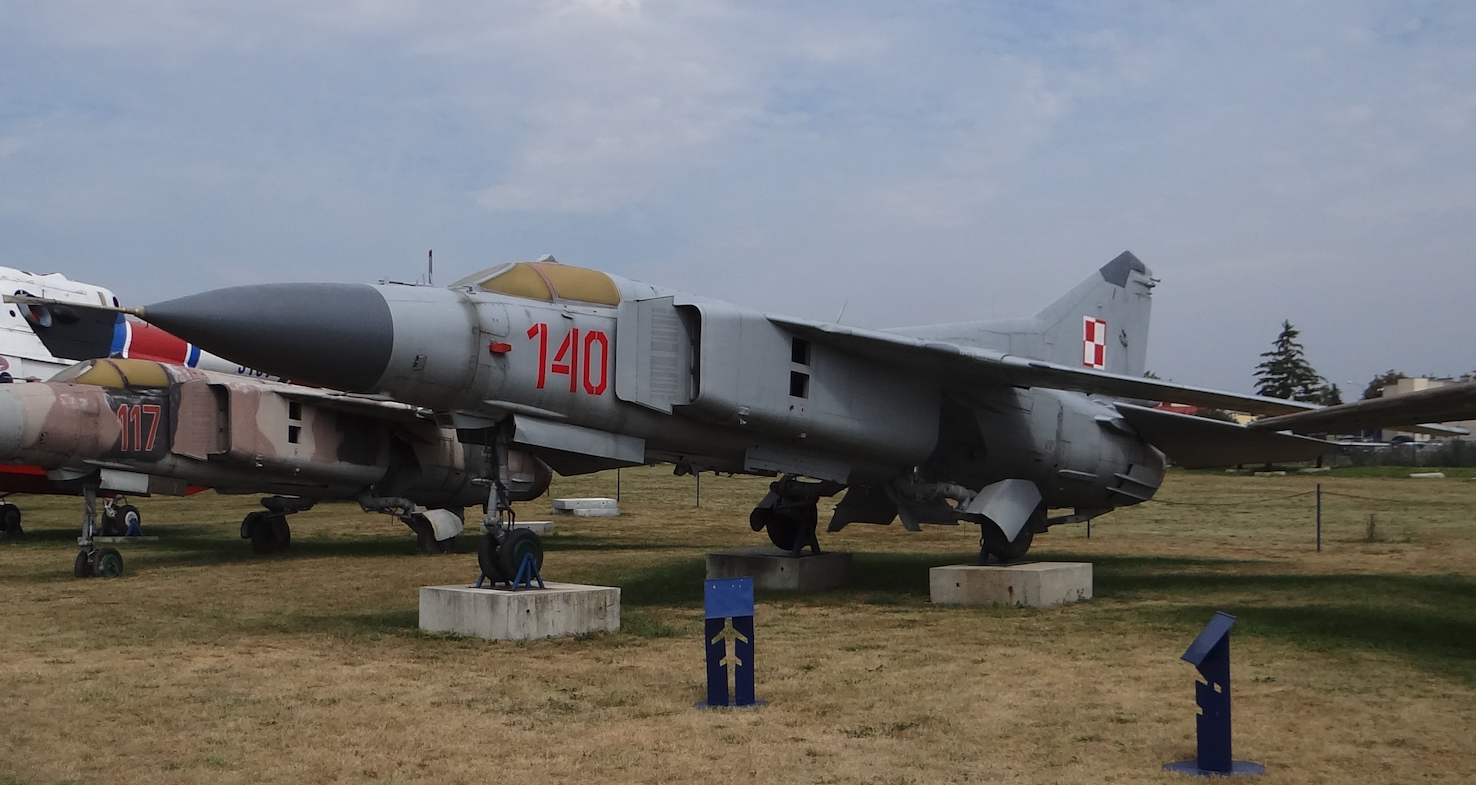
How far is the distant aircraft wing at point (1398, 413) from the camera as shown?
831 cm

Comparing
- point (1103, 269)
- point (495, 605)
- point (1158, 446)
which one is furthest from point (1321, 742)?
point (1103, 269)

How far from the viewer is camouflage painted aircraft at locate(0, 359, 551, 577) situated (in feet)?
44.5

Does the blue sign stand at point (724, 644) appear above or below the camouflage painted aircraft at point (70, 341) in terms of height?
below


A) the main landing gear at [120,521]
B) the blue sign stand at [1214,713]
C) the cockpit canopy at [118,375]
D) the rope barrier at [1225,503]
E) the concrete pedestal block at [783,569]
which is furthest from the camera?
the rope barrier at [1225,503]

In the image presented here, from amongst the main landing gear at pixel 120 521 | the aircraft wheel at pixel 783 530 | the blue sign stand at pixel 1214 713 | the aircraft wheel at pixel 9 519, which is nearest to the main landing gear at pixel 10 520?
the aircraft wheel at pixel 9 519

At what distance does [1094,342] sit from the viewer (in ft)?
46.3

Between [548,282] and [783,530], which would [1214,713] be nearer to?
[548,282]

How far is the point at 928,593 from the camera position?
12133 millimetres

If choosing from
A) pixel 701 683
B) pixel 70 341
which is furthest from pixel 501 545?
pixel 70 341

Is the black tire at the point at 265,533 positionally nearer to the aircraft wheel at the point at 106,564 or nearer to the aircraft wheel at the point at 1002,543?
the aircraft wheel at the point at 106,564

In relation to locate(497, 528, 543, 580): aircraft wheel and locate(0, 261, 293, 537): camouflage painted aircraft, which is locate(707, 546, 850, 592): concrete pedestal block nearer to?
locate(497, 528, 543, 580): aircraft wheel

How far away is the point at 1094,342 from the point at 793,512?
4193mm

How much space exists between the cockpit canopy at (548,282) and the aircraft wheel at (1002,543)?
4362 millimetres

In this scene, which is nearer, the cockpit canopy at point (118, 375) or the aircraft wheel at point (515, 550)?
the aircraft wheel at point (515, 550)
